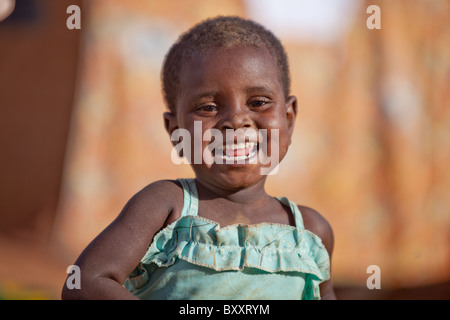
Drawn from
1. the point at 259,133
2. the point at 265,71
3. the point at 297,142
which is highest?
the point at 297,142

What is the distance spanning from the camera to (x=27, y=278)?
14.9ft

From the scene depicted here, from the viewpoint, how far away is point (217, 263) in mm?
1616

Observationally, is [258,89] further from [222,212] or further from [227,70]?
[222,212]

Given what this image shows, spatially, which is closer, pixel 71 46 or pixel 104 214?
pixel 104 214

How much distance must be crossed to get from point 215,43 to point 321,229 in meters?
0.71

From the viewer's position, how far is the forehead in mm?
1677

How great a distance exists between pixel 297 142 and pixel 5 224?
10.1 ft

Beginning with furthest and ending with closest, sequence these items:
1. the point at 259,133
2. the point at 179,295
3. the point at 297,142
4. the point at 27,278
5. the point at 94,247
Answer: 1. the point at 297,142
2. the point at 27,278
3. the point at 259,133
4. the point at 179,295
5. the point at 94,247

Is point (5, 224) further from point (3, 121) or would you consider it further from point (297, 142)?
point (297, 142)

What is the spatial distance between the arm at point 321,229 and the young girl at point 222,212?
0.04 metres

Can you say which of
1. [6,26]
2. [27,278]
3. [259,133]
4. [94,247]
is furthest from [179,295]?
[6,26]

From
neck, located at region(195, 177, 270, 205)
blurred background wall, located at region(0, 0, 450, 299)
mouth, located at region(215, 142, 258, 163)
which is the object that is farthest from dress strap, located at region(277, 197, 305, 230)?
blurred background wall, located at region(0, 0, 450, 299)

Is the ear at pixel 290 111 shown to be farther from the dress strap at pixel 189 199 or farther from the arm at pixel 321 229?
the dress strap at pixel 189 199

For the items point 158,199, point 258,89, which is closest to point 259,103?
point 258,89
